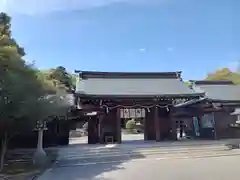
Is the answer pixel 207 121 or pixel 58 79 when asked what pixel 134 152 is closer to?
pixel 207 121

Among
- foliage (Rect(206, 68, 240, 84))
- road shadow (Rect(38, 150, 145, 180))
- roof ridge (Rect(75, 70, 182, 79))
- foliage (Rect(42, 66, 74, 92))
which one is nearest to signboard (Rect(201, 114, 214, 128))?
roof ridge (Rect(75, 70, 182, 79))

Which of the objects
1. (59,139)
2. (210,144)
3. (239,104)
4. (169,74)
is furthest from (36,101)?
(239,104)

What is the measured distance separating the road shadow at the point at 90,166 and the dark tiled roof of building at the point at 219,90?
37.6 feet

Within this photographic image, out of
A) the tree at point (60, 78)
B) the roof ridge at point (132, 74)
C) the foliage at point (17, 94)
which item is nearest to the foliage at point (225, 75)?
the tree at point (60, 78)

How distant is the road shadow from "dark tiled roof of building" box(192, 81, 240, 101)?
11463 mm

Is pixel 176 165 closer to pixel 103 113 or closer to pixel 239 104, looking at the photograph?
pixel 103 113

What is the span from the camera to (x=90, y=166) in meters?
13.3

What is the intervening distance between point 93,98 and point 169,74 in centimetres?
849

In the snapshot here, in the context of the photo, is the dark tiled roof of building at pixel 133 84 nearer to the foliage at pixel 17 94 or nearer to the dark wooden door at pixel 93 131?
the dark wooden door at pixel 93 131

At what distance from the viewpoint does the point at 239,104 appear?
23.6 m

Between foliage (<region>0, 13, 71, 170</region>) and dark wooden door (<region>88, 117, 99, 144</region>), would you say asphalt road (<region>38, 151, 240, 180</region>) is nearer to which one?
foliage (<region>0, 13, 71, 170</region>)

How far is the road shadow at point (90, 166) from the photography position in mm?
11109

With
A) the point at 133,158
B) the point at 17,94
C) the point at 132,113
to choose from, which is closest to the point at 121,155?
the point at 133,158

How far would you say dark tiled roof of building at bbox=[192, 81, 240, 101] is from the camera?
2455 cm
